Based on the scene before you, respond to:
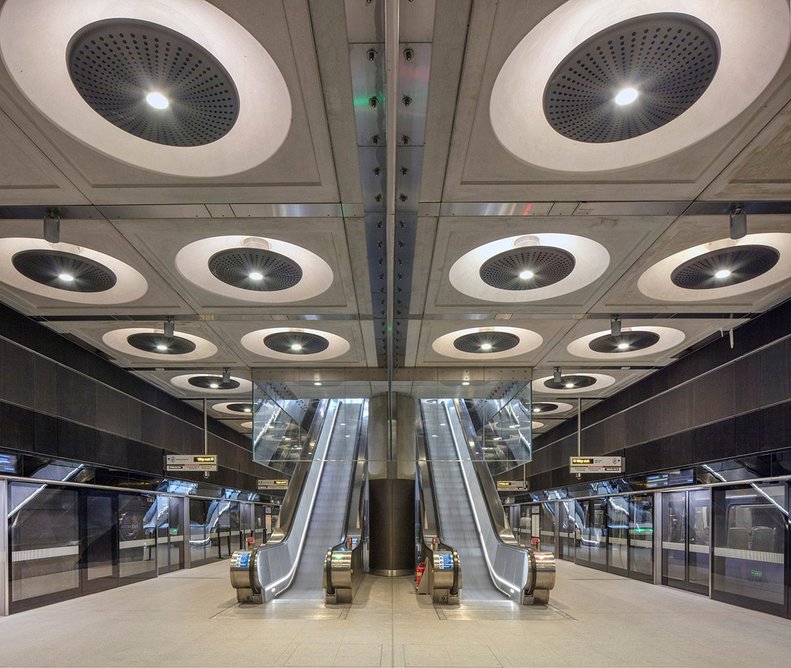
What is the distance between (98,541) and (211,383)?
4.01 meters

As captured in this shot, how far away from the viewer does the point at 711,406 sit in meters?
10.3

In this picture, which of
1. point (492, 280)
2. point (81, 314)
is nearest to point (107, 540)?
point (81, 314)

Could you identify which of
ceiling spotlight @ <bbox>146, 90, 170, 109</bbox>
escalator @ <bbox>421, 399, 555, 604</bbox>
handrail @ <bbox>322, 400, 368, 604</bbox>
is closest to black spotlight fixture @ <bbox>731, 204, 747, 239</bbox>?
ceiling spotlight @ <bbox>146, 90, 170, 109</bbox>

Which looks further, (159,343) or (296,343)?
(296,343)

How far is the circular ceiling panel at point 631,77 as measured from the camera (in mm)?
3676

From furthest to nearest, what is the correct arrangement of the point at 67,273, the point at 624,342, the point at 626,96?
the point at 624,342
the point at 67,273
the point at 626,96

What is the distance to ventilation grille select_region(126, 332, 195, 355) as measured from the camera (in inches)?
408

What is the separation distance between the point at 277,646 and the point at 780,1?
7095 millimetres

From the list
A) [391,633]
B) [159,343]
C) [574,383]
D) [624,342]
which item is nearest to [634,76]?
[391,633]

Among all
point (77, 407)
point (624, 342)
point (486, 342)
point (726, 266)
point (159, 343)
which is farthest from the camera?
point (486, 342)

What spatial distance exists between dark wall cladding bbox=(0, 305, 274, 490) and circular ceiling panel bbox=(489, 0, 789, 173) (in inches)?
301

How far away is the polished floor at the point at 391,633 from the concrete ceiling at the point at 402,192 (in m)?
4.25

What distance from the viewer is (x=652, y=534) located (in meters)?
13.2

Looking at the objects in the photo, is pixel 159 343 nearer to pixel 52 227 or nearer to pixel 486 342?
pixel 52 227
